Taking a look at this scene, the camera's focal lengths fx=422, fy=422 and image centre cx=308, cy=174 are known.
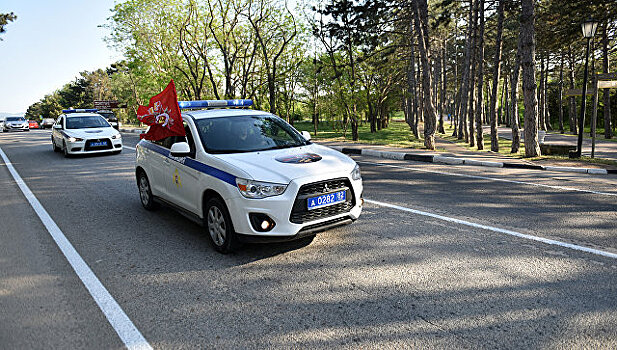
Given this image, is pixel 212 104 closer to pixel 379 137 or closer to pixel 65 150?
pixel 65 150

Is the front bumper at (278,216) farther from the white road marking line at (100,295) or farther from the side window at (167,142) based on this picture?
the side window at (167,142)

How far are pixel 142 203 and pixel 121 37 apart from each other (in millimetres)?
36218

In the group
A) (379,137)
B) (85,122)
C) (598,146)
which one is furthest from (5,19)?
(598,146)

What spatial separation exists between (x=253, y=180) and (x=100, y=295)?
1.79 meters

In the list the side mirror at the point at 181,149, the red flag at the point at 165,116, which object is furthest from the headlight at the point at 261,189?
the red flag at the point at 165,116

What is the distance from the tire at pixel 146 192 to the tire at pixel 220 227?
2189 mm

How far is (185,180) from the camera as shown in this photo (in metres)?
5.39

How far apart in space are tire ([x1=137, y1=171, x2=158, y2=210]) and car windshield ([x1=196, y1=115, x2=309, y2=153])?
6.10ft

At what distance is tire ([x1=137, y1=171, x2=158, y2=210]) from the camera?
6.80 m

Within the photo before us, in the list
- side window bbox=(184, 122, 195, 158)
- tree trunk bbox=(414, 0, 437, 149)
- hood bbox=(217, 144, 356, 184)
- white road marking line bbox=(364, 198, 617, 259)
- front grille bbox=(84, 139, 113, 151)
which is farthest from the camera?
tree trunk bbox=(414, 0, 437, 149)

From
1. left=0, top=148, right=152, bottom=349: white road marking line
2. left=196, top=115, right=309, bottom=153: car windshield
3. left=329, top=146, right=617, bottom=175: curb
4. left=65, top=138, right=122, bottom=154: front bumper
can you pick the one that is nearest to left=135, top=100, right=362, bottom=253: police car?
left=196, top=115, right=309, bottom=153: car windshield

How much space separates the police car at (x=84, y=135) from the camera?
14688 mm

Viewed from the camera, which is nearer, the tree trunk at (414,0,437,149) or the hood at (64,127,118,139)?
the hood at (64,127,118,139)

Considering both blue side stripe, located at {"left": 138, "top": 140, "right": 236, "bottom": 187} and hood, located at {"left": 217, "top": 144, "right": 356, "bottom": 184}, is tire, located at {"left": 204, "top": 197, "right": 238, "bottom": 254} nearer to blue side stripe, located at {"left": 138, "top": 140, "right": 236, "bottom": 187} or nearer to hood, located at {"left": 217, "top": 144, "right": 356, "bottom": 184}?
blue side stripe, located at {"left": 138, "top": 140, "right": 236, "bottom": 187}
